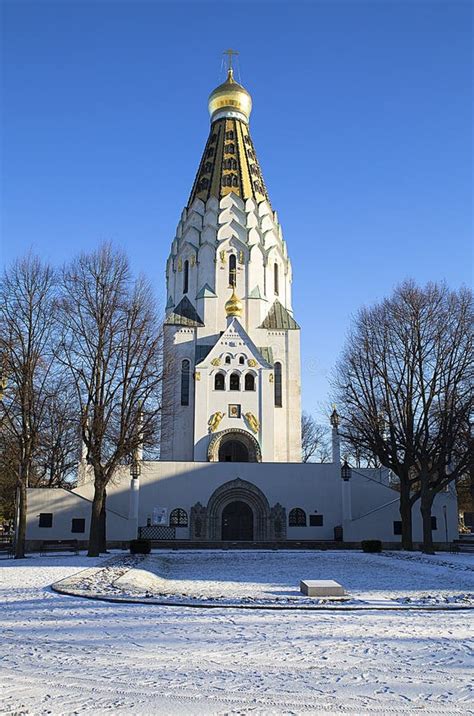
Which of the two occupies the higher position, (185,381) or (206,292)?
(206,292)

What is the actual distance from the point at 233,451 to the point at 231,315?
30.2 feet

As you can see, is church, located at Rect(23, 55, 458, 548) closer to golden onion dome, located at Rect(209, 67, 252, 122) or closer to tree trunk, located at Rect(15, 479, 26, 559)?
golden onion dome, located at Rect(209, 67, 252, 122)

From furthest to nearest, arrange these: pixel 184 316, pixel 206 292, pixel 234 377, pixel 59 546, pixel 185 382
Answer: pixel 206 292 < pixel 184 316 < pixel 185 382 < pixel 234 377 < pixel 59 546

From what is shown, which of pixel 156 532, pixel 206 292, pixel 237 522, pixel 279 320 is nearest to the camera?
pixel 156 532

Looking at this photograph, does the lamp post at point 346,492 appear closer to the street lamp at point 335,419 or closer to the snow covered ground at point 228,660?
the street lamp at point 335,419

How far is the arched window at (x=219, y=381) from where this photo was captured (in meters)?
42.2

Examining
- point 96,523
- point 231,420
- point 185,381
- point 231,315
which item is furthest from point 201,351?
point 96,523

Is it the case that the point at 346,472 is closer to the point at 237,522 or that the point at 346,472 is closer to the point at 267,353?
the point at 237,522

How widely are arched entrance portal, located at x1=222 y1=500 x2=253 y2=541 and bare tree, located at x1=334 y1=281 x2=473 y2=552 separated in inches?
368

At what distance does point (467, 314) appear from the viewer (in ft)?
91.8

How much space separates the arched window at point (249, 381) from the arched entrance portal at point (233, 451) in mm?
3474

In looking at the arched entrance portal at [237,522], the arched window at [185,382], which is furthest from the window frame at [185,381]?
the arched entrance portal at [237,522]

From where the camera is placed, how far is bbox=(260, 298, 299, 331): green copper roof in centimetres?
4706

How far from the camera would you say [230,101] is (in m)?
54.0
